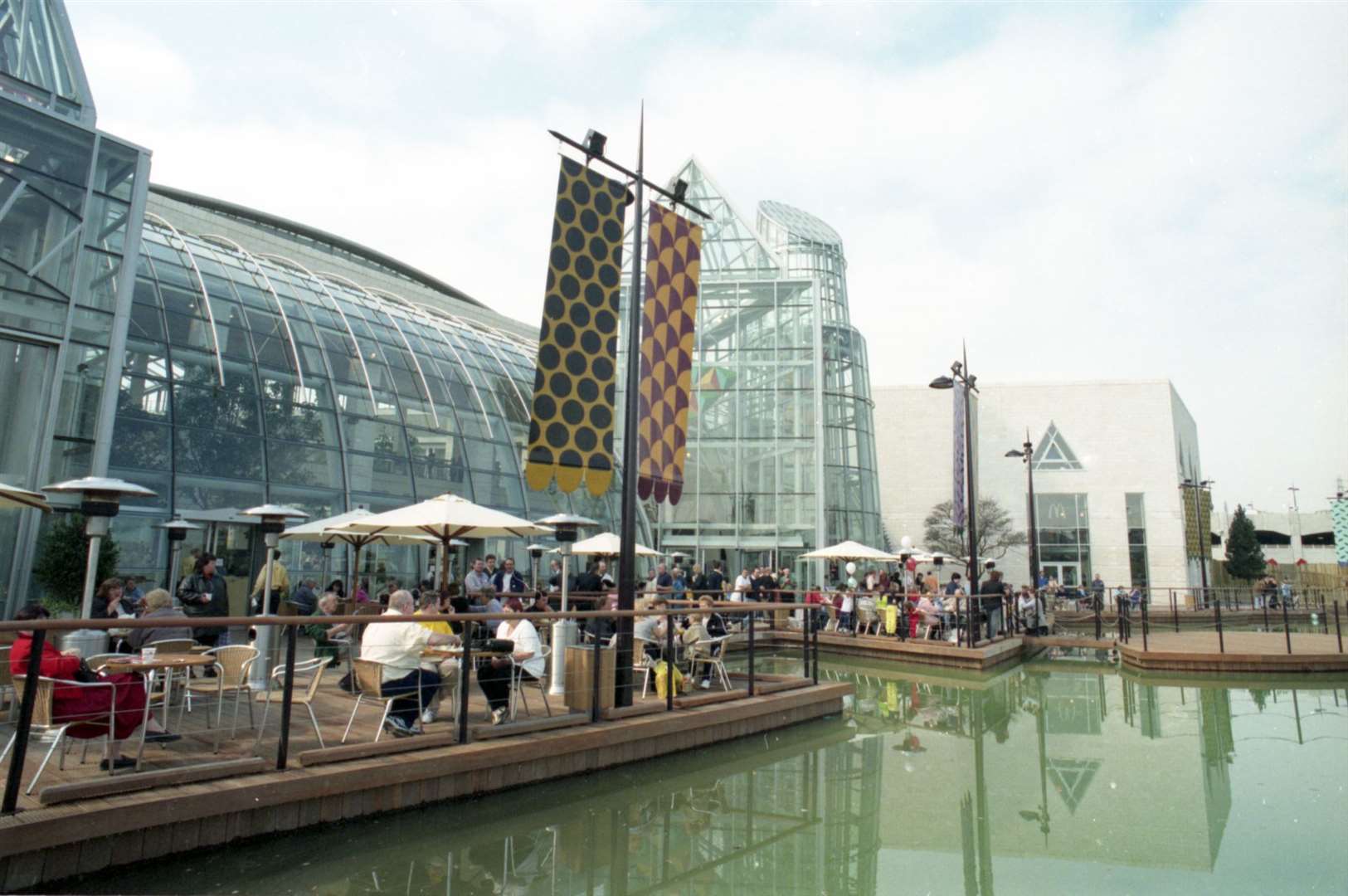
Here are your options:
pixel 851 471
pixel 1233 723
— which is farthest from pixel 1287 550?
pixel 1233 723

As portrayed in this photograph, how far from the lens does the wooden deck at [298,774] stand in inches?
196

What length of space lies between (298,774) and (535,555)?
1784 centimetres

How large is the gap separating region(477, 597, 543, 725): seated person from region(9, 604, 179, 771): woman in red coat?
110 inches

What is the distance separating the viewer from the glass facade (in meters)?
33.0

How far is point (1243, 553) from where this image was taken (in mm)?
62000

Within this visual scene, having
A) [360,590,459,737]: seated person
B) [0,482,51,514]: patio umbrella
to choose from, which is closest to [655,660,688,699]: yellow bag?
[360,590,459,737]: seated person

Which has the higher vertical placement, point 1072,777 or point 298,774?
point 298,774

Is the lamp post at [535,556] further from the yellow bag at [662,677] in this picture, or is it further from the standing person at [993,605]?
the yellow bag at [662,677]

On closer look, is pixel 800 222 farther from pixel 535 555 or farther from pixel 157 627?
pixel 157 627

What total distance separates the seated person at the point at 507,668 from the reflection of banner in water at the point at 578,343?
1609mm

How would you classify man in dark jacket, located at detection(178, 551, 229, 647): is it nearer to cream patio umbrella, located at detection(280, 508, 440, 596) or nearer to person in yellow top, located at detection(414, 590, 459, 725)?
cream patio umbrella, located at detection(280, 508, 440, 596)

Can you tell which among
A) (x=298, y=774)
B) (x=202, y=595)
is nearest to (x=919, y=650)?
(x=202, y=595)

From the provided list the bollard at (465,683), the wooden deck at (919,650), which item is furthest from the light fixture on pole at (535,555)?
the bollard at (465,683)

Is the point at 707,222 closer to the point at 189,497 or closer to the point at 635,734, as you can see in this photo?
the point at 189,497
